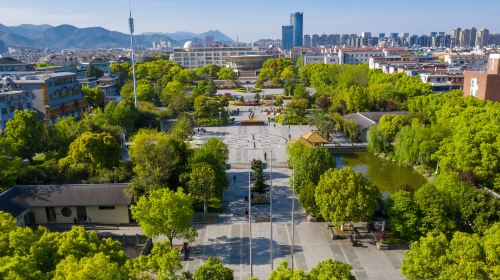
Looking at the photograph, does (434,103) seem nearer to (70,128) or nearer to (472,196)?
(472,196)

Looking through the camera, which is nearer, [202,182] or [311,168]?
[202,182]

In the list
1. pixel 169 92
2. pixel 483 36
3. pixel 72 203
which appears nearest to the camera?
pixel 72 203

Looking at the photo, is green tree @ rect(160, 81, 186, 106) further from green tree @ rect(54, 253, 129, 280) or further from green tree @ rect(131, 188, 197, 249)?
green tree @ rect(54, 253, 129, 280)

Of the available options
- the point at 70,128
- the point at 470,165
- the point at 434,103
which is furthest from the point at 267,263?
the point at 434,103

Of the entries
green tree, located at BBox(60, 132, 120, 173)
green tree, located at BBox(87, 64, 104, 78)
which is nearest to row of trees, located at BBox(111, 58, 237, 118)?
green tree, located at BBox(87, 64, 104, 78)

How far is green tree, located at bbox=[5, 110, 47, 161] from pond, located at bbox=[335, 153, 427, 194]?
85.3 feet

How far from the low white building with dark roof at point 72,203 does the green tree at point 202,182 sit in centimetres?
393

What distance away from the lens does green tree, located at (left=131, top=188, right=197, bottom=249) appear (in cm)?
1967

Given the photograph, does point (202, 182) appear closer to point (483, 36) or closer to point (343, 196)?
point (343, 196)

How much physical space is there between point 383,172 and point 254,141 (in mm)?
14713

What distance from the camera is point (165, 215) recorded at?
19.7 meters

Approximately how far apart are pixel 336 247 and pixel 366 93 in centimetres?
3504

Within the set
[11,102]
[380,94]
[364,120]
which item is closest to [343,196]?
[364,120]

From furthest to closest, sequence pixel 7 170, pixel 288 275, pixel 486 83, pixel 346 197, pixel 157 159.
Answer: pixel 486 83 < pixel 157 159 < pixel 7 170 < pixel 346 197 < pixel 288 275
